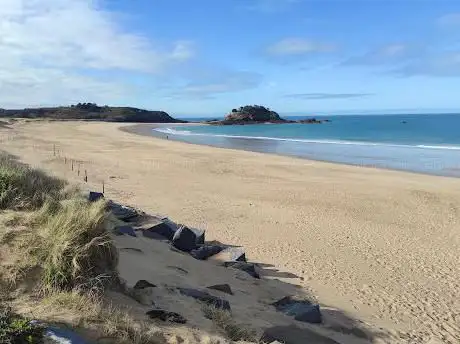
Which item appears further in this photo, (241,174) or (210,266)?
(241,174)

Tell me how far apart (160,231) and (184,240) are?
2.24 feet

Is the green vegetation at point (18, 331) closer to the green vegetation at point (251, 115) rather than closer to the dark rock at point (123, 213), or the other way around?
the dark rock at point (123, 213)

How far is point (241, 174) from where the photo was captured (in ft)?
69.8

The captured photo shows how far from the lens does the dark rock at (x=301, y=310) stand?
600 cm

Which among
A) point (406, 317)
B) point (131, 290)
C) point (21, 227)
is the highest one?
point (21, 227)

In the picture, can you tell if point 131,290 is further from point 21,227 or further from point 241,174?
point 241,174

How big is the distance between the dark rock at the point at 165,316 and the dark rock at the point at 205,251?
365 centimetres

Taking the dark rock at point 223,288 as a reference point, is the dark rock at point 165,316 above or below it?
above

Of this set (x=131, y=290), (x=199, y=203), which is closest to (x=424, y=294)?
(x=131, y=290)

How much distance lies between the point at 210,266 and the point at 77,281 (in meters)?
3.52

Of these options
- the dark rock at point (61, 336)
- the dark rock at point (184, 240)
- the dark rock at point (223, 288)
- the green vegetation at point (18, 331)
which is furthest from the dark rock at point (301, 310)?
the green vegetation at point (18, 331)

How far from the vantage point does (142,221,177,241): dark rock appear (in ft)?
28.3

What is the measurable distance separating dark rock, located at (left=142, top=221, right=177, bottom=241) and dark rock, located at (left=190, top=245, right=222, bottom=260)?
67 cm

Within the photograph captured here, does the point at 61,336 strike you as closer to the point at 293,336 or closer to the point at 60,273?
the point at 60,273
